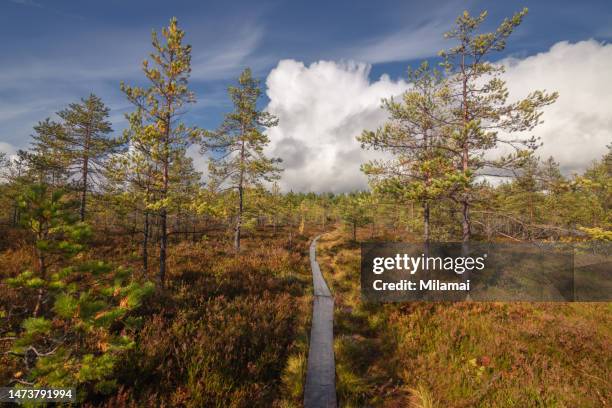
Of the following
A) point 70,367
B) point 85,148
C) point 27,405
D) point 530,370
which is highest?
point 85,148

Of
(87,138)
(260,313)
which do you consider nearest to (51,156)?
(87,138)

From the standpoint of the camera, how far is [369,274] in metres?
15.9

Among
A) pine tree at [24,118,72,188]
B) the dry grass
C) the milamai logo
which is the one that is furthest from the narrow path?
pine tree at [24,118,72,188]

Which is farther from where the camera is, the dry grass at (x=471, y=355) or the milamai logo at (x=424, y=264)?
the milamai logo at (x=424, y=264)

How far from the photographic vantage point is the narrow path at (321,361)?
5.36 meters

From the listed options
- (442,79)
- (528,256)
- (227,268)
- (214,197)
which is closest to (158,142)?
(214,197)

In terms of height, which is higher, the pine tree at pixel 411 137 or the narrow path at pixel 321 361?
the pine tree at pixel 411 137

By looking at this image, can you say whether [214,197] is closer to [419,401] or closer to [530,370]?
[419,401]

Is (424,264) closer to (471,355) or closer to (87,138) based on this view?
(471,355)

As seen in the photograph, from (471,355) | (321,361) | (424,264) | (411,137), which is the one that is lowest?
(321,361)

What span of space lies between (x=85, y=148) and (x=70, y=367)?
79.1 ft

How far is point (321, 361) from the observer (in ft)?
22.1

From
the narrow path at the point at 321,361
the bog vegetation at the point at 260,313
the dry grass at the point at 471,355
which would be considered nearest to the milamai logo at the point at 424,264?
the bog vegetation at the point at 260,313

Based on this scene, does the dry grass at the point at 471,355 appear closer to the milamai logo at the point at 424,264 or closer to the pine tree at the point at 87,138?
the milamai logo at the point at 424,264
